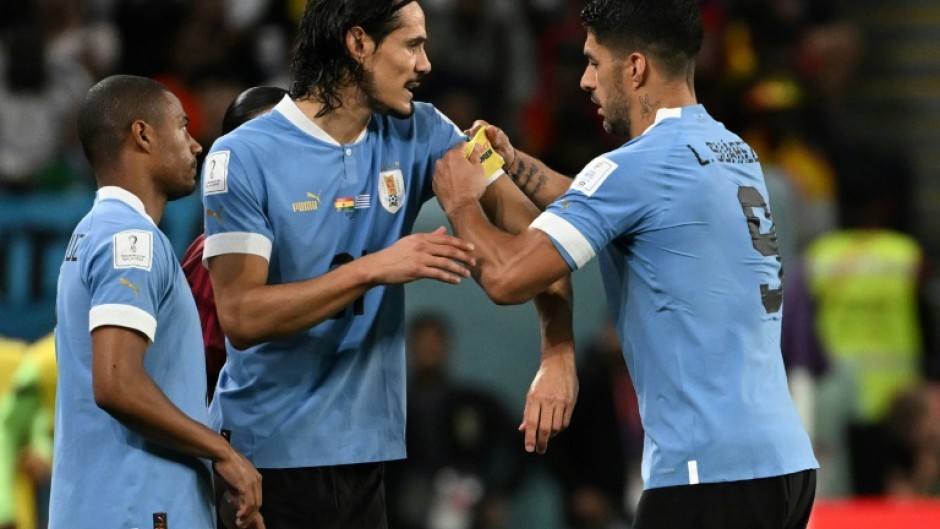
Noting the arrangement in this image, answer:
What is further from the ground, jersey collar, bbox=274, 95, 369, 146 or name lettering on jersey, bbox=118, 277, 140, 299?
jersey collar, bbox=274, 95, 369, 146

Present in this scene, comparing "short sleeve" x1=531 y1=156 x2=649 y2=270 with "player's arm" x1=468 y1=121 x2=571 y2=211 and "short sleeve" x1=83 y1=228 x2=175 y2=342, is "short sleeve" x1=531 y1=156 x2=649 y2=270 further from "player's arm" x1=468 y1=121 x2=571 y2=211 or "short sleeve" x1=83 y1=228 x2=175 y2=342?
"short sleeve" x1=83 y1=228 x2=175 y2=342

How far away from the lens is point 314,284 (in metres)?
4.23

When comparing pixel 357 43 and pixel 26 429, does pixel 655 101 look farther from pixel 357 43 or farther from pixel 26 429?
pixel 26 429

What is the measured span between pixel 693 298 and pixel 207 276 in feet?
5.21

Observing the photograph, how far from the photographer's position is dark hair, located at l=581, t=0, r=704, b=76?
4.40m

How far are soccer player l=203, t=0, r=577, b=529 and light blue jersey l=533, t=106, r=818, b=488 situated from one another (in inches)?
16.0

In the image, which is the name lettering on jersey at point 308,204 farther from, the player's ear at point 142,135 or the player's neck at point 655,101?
the player's neck at point 655,101

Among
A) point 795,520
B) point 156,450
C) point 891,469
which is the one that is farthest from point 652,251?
point 891,469

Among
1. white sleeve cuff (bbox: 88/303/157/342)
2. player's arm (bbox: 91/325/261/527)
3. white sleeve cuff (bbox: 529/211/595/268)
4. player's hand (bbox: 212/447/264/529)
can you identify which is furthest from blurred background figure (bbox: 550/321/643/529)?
white sleeve cuff (bbox: 88/303/157/342)

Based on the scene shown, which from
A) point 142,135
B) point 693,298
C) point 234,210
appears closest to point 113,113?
point 142,135

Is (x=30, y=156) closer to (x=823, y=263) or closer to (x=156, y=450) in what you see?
(x=823, y=263)

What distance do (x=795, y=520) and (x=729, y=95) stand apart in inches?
265

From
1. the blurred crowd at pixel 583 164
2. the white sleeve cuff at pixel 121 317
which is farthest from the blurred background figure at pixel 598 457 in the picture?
the white sleeve cuff at pixel 121 317

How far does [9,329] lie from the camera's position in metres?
9.12
